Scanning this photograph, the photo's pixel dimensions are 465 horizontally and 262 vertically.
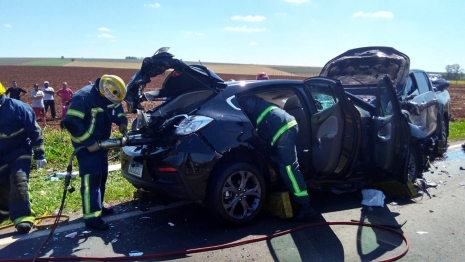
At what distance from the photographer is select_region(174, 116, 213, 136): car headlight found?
4441mm

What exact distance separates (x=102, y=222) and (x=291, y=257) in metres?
2.05

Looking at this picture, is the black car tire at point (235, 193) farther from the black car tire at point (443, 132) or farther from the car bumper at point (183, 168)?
the black car tire at point (443, 132)

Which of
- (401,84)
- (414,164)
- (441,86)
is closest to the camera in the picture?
(414,164)

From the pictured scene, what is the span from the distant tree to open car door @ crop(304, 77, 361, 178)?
73.5 m

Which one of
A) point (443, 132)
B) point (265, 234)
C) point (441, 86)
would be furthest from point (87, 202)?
point (441, 86)

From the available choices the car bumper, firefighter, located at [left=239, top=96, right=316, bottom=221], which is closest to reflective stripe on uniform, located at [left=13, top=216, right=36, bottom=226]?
the car bumper

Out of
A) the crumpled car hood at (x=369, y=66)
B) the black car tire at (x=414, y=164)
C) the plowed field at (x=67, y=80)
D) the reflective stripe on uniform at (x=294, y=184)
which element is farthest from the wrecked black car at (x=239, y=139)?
the plowed field at (x=67, y=80)

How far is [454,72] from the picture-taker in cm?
7262

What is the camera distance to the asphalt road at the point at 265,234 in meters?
4.08

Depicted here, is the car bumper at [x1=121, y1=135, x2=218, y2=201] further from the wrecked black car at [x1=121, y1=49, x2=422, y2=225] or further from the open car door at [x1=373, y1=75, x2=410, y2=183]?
the open car door at [x1=373, y1=75, x2=410, y2=183]

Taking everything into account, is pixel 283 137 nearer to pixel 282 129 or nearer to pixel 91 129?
pixel 282 129

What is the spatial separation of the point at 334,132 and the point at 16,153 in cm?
357

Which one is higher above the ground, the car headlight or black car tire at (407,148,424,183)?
the car headlight

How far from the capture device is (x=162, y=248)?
13.8 ft
